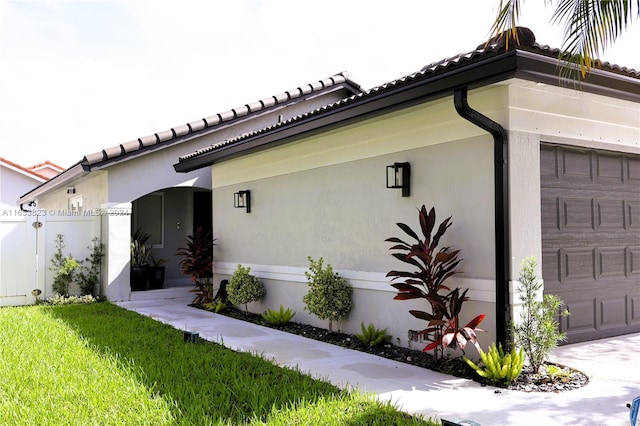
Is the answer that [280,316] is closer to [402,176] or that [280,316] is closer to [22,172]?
[402,176]

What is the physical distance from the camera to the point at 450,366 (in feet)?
19.9

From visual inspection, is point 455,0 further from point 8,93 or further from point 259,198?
point 8,93

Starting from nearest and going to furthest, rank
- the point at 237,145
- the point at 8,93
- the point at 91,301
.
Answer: the point at 237,145 → the point at 91,301 → the point at 8,93

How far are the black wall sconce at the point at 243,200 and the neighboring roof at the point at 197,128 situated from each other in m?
2.74

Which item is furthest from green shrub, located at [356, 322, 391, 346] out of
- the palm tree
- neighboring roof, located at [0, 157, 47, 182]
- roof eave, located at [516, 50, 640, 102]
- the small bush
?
neighboring roof, located at [0, 157, 47, 182]

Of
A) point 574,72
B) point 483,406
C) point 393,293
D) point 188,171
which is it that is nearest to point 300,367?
point 393,293

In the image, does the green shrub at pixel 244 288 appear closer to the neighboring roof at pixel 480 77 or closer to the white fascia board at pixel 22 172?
the neighboring roof at pixel 480 77

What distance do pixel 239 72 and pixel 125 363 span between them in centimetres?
1548

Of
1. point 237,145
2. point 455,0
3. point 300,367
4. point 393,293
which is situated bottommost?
point 300,367

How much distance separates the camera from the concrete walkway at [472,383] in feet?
14.9

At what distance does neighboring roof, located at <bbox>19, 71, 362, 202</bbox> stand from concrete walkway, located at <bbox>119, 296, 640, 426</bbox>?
217 inches

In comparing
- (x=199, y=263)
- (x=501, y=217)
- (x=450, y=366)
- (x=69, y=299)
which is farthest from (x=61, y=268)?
(x=501, y=217)

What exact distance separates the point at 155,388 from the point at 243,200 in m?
6.05

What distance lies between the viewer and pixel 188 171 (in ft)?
40.3
